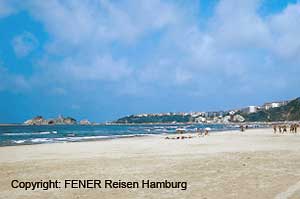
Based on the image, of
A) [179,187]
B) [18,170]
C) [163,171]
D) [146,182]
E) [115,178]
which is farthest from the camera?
[18,170]

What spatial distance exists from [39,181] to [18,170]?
127 inches

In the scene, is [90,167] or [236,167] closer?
[236,167]

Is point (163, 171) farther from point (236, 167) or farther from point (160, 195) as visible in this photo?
point (160, 195)

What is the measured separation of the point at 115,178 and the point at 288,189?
16.0 feet

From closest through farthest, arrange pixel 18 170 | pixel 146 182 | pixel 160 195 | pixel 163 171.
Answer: pixel 160 195, pixel 146 182, pixel 163 171, pixel 18 170

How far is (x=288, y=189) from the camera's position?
8711 millimetres

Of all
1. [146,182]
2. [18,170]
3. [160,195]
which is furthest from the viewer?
[18,170]

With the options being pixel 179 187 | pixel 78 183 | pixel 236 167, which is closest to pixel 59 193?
pixel 78 183

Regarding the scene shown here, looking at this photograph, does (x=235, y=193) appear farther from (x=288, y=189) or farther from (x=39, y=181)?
(x=39, y=181)

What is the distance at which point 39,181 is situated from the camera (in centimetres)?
1057

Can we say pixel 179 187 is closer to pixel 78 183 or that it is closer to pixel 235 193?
pixel 235 193

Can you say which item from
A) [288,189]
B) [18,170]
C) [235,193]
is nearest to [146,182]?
[235,193]

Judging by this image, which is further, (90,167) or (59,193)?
(90,167)

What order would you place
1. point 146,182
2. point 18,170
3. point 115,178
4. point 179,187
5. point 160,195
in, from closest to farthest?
1. point 160,195
2. point 179,187
3. point 146,182
4. point 115,178
5. point 18,170
